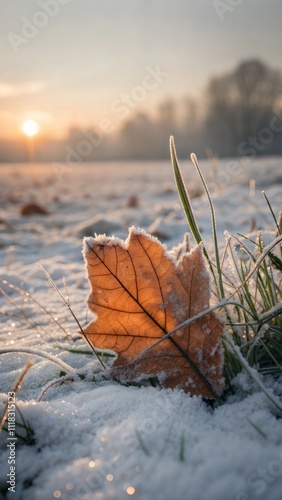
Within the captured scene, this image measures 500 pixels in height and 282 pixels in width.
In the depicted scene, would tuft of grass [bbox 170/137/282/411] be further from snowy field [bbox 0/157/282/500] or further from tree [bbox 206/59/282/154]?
tree [bbox 206/59/282/154]

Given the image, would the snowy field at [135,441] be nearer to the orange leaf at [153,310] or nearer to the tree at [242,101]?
the orange leaf at [153,310]

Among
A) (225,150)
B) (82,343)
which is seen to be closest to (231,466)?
(82,343)

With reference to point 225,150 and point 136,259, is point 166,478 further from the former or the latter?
point 225,150

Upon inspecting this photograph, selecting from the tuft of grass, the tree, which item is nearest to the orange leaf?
the tuft of grass

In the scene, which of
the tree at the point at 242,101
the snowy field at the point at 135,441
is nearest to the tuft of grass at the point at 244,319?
the snowy field at the point at 135,441

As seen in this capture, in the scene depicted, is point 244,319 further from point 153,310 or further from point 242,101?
point 242,101

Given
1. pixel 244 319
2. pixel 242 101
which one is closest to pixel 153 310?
pixel 244 319
